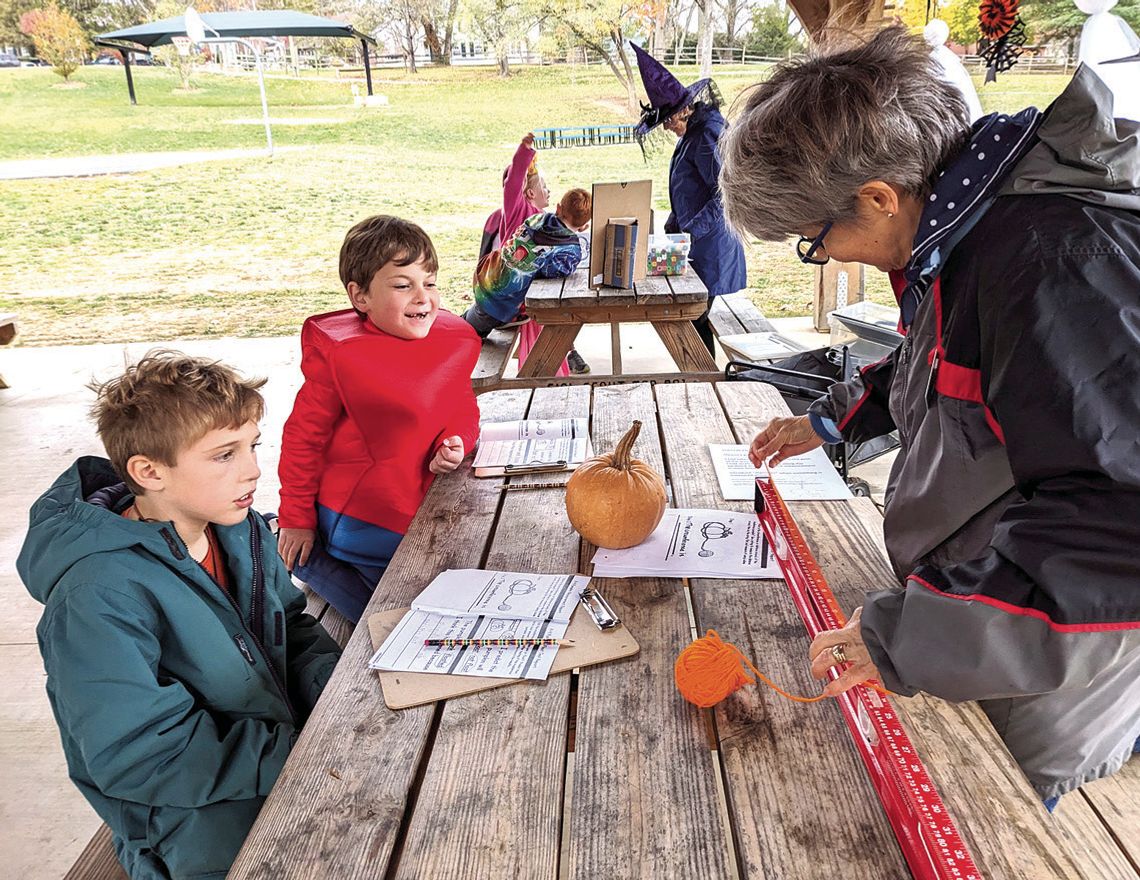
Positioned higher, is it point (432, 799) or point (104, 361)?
point (432, 799)

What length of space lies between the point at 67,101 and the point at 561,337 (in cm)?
1807

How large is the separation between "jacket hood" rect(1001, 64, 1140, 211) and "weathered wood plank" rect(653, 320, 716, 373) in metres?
3.34

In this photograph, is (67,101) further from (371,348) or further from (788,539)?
(788,539)

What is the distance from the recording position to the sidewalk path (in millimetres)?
15711

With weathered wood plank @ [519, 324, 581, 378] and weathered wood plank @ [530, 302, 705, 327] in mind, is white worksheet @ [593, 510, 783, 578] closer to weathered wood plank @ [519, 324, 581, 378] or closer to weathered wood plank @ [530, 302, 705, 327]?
weathered wood plank @ [530, 302, 705, 327]

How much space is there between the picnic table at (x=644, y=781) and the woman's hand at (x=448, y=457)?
2.33 feet

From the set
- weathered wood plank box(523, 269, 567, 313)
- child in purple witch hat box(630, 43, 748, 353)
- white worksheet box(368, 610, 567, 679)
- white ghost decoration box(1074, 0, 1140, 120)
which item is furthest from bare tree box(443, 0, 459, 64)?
white worksheet box(368, 610, 567, 679)

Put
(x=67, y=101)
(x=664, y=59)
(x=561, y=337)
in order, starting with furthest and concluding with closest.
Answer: (x=67, y=101) < (x=664, y=59) < (x=561, y=337)

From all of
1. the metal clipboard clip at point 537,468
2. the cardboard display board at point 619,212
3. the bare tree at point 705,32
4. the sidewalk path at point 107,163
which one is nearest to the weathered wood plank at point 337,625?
the metal clipboard clip at point 537,468

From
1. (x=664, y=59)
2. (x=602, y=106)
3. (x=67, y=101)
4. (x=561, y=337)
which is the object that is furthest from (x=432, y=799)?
(x=67, y=101)

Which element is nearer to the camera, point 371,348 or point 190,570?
point 190,570

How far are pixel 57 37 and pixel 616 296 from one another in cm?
1796

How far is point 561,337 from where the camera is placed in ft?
15.6

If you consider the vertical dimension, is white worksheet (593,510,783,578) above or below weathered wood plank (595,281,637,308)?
above
